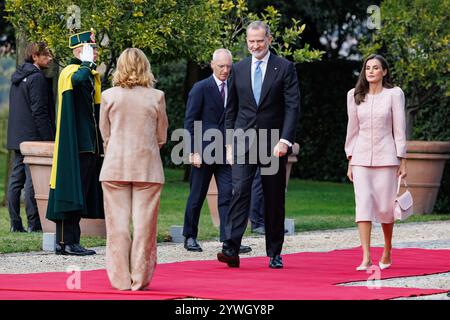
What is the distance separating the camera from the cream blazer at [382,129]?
1060cm

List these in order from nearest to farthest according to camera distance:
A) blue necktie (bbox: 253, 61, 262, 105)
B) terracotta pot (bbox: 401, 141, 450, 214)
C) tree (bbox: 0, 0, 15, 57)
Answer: blue necktie (bbox: 253, 61, 262, 105), terracotta pot (bbox: 401, 141, 450, 214), tree (bbox: 0, 0, 15, 57)

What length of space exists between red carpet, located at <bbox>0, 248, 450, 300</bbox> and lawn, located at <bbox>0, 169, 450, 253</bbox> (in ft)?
7.43

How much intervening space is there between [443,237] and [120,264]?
631 cm

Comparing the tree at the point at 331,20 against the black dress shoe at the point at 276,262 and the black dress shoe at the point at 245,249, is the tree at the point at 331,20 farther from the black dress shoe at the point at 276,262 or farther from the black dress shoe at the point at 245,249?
the black dress shoe at the point at 276,262

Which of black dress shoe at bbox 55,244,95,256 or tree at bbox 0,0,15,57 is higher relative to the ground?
tree at bbox 0,0,15,57

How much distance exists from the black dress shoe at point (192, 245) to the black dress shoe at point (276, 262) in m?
1.69

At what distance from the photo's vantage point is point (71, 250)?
11680mm

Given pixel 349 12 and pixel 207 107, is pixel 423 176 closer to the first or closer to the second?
pixel 207 107

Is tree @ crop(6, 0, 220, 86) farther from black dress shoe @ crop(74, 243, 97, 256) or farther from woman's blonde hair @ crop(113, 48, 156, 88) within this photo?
woman's blonde hair @ crop(113, 48, 156, 88)

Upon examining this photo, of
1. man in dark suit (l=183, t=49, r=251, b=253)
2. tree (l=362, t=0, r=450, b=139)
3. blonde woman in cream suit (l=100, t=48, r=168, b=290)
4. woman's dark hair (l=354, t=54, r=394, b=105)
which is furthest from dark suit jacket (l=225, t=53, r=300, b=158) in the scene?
tree (l=362, t=0, r=450, b=139)

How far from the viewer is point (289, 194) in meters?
23.1

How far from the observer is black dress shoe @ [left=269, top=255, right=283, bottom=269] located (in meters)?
10.7

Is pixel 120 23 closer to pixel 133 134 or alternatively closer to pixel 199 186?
pixel 199 186

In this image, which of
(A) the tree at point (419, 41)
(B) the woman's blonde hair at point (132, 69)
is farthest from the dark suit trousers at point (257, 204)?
(B) the woman's blonde hair at point (132, 69)
